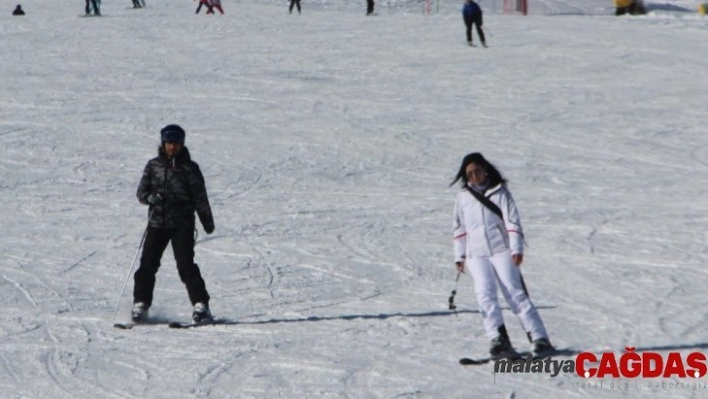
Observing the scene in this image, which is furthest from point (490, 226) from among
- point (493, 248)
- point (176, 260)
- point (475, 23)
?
point (475, 23)

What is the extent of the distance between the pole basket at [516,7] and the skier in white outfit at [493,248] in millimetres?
32506

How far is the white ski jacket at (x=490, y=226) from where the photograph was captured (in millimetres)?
7383

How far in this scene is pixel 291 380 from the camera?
741 cm

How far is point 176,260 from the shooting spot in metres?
8.87

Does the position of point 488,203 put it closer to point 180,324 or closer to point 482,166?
point 482,166

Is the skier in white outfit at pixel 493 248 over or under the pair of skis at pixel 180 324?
over

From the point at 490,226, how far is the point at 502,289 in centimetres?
38

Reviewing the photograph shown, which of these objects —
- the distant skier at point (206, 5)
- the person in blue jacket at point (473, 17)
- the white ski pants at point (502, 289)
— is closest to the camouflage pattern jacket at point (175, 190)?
the white ski pants at point (502, 289)

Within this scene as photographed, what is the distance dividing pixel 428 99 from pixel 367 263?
1051 cm

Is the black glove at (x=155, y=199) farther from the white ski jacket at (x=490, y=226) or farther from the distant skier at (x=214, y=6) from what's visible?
the distant skier at (x=214, y=6)

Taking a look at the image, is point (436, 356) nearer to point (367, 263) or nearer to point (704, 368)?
point (704, 368)

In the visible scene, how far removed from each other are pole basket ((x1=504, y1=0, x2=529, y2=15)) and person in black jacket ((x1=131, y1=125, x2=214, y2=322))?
1242 inches

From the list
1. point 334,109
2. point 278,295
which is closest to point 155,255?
point 278,295

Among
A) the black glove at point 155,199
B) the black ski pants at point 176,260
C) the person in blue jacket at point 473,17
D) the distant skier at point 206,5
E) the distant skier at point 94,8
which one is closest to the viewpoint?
the black glove at point 155,199
